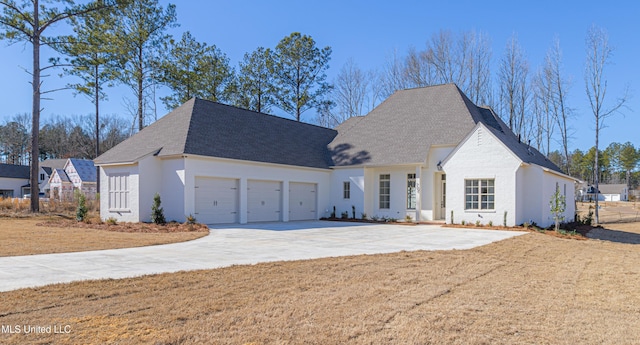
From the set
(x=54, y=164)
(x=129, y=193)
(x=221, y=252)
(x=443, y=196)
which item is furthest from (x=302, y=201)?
(x=54, y=164)

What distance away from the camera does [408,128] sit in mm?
23734

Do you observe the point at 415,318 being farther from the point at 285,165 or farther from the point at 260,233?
the point at 285,165

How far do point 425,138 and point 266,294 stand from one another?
692 inches

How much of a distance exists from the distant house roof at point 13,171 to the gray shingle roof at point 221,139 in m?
45.1

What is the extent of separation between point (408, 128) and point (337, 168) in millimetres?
4404

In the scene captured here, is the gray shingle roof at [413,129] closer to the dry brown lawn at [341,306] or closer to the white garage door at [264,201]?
the white garage door at [264,201]

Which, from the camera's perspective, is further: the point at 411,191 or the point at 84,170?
the point at 84,170

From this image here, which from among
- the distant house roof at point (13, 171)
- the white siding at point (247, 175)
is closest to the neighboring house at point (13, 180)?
the distant house roof at point (13, 171)

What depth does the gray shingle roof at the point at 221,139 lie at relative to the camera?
18.9m

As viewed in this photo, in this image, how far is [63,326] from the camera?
454 centimetres

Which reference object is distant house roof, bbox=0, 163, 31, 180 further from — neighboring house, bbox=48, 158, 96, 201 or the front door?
the front door

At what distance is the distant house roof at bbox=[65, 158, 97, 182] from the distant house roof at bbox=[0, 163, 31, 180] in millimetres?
14453

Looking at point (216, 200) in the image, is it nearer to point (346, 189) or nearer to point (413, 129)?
point (346, 189)

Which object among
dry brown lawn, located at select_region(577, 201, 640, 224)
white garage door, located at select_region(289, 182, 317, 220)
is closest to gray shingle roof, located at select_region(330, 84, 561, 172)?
white garage door, located at select_region(289, 182, 317, 220)
